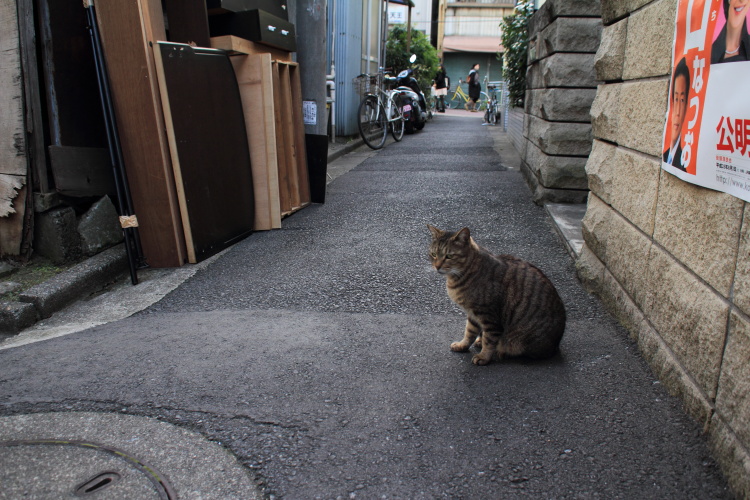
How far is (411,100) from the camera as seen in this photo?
13578 millimetres

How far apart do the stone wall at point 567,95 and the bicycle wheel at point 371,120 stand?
5346mm

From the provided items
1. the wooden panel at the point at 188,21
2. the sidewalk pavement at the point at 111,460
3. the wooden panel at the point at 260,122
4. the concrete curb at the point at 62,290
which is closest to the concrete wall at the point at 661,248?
the sidewalk pavement at the point at 111,460

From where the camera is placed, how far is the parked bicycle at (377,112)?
1128 cm

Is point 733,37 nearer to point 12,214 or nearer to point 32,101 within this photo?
point 32,101

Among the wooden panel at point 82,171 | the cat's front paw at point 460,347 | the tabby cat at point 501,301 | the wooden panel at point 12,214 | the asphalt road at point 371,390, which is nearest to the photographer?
the asphalt road at point 371,390

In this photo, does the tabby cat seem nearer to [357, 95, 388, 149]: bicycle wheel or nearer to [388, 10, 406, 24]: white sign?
[357, 95, 388, 149]: bicycle wheel

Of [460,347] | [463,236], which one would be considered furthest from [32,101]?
[460,347]

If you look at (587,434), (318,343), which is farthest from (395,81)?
(587,434)

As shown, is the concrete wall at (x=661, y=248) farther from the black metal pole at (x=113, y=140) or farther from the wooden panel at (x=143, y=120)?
the black metal pole at (x=113, y=140)

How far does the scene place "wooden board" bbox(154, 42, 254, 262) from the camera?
4.31 metres

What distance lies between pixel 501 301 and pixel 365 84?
9.69m

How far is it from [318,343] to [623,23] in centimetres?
269

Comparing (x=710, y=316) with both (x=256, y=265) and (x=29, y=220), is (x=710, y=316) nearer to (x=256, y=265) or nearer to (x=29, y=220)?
(x=256, y=265)

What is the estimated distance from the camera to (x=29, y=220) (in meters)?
4.23
